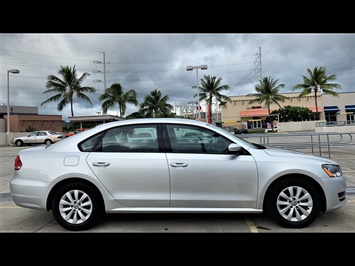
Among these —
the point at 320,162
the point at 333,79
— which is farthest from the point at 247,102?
the point at 320,162

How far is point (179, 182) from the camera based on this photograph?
12.9 feet

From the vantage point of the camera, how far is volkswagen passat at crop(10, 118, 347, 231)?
394 centimetres

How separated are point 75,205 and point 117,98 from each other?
33.0 meters

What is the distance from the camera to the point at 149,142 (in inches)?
164

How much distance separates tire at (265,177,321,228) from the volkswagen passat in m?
0.01

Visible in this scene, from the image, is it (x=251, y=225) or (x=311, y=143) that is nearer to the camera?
(x=251, y=225)

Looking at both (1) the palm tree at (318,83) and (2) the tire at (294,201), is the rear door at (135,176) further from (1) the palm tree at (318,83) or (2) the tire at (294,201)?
(1) the palm tree at (318,83)

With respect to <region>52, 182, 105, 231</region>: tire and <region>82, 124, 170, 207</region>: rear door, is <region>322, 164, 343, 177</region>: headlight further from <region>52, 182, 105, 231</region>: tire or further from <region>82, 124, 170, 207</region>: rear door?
<region>52, 182, 105, 231</region>: tire

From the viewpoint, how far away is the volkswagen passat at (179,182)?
3941 mm

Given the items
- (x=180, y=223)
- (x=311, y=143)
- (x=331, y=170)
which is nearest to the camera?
(x=331, y=170)

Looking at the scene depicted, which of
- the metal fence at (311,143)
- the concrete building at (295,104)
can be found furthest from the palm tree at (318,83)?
the metal fence at (311,143)

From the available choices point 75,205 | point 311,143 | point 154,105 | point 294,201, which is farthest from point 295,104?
point 75,205

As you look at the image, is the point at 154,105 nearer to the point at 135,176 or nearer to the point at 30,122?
the point at 30,122
